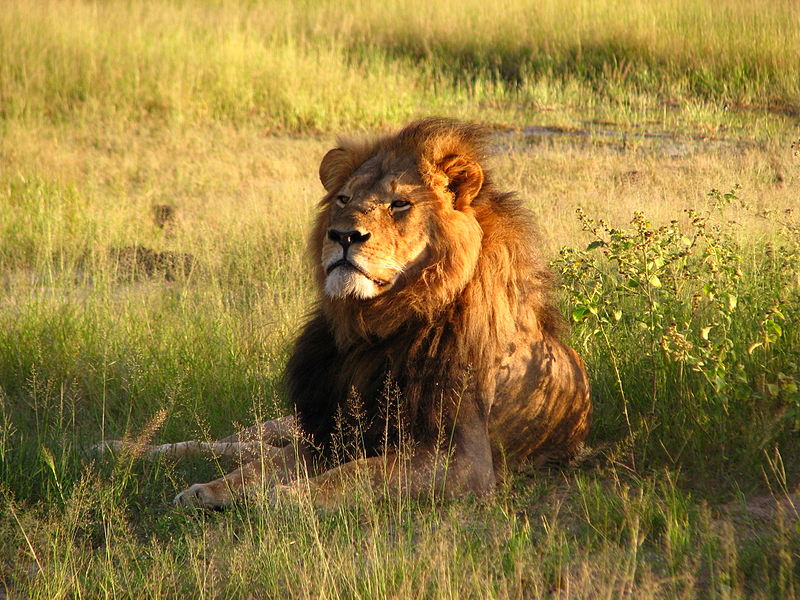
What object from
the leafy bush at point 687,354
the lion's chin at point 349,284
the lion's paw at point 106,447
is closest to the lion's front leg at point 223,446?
the lion's paw at point 106,447

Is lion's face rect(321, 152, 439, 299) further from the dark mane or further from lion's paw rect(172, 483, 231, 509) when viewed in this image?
lion's paw rect(172, 483, 231, 509)

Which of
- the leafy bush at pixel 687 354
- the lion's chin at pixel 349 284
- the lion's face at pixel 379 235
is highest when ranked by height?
the lion's face at pixel 379 235

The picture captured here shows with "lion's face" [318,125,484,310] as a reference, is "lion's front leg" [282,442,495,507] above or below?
below

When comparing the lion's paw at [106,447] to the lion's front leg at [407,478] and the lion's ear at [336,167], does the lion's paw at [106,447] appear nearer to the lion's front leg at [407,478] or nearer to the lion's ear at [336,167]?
the lion's front leg at [407,478]

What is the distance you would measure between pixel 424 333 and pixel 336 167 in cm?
77

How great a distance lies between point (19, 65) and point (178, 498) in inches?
386

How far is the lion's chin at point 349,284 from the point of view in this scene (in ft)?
12.7

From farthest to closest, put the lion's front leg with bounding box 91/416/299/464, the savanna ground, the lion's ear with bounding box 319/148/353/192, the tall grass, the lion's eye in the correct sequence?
the tall grass
the lion's front leg with bounding box 91/416/299/464
the lion's ear with bounding box 319/148/353/192
the lion's eye
the savanna ground

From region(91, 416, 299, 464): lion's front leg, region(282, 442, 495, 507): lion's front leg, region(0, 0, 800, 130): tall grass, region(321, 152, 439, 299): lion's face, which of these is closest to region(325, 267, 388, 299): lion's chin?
region(321, 152, 439, 299): lion's face

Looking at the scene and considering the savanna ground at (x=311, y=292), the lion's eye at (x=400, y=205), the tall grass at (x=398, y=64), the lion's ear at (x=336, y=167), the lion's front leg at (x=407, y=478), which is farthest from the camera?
the tall grass at (x=398, y=64)

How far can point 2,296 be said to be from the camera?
7062 millimetres

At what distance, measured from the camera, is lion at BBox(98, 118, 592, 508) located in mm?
3918

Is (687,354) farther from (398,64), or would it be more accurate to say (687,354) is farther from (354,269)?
(398,64)

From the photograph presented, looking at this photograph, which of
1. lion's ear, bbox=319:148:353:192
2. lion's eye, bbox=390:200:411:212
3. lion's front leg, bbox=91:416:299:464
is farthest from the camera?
lion's front leg, bbox=91:416:299:464
